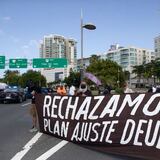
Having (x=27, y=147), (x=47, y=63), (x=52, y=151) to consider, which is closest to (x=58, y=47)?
(x=47, y=63)

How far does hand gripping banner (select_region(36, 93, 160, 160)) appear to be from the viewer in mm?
8047

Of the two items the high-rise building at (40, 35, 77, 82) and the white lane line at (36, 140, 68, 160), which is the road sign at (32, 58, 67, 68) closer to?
the white lane line at (36, 140, 68, 160)

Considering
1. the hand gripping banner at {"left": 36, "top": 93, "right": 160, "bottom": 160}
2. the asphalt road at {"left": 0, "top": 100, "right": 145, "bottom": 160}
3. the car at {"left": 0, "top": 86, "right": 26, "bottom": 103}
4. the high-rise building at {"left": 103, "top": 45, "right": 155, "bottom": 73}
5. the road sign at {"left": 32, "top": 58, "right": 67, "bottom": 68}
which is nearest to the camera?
the hand gripping banner at {"left": 36, "top": 93, "right": 160, "bottom": 160}

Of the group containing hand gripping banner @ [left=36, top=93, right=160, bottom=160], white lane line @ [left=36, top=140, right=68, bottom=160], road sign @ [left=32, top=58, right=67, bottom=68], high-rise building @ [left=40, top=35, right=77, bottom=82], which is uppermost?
high-rise building @ [left=40, top=35, right=77, bottom=82]

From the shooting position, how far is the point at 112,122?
8883 millimetres

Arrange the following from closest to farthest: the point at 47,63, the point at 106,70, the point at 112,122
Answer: the point at 112,122
the point at 47,63
the point at 106,70

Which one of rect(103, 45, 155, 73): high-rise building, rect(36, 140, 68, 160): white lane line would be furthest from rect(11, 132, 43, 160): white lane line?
rect(103, 45, 155, 73): high-rise building

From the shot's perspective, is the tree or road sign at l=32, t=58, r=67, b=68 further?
the tree

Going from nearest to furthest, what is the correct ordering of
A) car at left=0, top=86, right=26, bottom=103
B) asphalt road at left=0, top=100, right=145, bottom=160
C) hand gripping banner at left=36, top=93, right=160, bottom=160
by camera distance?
hand gripping banner at left=36, top=93, right=160, bottom=160 → asphalt road at left=0, top=100, right=145, bottom=160 → car at left=0, top=86, right=26, bottom=103

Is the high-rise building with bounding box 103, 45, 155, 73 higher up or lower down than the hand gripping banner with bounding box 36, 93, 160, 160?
higher up

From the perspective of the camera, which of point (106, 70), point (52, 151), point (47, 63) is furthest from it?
Answer: point (106, 70)

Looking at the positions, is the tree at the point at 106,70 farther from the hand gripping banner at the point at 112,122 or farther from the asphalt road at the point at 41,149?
the hand gripping banner at the point at 112,122

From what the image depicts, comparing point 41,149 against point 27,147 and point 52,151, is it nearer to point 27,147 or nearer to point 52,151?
point 52,151

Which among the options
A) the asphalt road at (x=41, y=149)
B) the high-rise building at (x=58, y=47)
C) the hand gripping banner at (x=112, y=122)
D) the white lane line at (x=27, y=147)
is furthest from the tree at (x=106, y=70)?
the hand gripping banner at (x=112, y=122)
